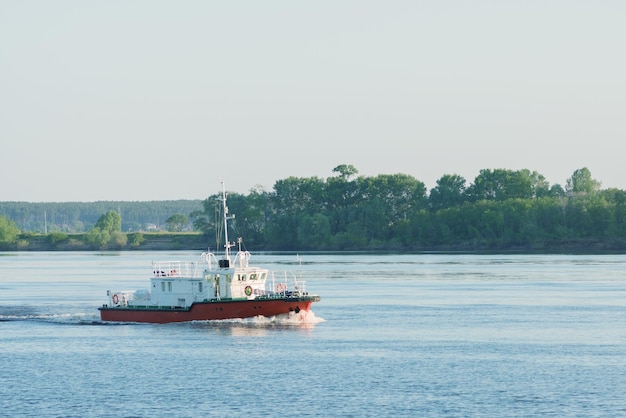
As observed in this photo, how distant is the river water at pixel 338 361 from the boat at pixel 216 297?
3.25ft

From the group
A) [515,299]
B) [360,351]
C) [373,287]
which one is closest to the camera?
[360,351]

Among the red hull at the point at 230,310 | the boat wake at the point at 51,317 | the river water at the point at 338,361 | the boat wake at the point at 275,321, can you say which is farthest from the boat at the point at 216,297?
the boat wake at the point at 51,317

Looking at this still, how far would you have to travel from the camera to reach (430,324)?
84.6 metres

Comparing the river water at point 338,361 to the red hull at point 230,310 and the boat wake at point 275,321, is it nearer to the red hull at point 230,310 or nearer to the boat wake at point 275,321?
the boat wake at point 275,321

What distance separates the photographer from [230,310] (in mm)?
83062

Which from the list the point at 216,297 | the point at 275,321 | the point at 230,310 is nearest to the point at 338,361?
the point at 275,321

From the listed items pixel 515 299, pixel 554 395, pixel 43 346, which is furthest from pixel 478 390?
pixel 515 299

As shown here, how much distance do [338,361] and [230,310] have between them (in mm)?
19377

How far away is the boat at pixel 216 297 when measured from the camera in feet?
271

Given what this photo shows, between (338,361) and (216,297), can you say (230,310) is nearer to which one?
(216,297)

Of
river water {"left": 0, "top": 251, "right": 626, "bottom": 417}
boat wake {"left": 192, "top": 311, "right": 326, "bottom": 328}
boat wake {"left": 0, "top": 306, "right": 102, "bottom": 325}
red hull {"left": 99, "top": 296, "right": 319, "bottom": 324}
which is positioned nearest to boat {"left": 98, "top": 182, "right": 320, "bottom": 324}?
red hull {"left": 99, "top": 296, "right": 319, "bottom": 324}

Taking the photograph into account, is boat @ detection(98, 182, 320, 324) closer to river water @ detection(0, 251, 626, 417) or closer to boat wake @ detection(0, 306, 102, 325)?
river water @ detection(0, 251, 626, 417)

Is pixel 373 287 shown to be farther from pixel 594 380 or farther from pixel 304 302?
pixel 594 380

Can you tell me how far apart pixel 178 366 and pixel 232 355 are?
4622 millimetres
